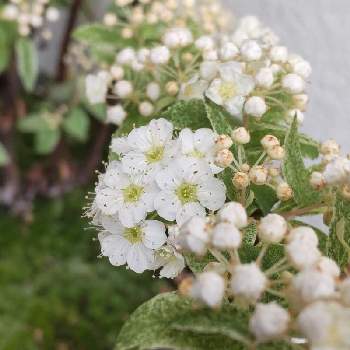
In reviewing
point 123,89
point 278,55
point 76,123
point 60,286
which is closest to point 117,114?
point 123,89

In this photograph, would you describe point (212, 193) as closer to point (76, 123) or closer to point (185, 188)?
point (185, 188)

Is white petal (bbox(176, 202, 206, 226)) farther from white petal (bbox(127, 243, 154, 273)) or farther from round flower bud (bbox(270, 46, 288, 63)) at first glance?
round flower bud (bbox(270, 46, 288, 63))

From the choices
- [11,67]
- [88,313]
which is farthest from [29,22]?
[88,313]

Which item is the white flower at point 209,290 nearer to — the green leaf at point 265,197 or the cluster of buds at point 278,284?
the cluster of buds at point 278,284

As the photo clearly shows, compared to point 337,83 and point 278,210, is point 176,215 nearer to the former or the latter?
point 278,210

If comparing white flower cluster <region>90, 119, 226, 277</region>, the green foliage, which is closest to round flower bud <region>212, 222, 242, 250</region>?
white flower cluster <region>90, 119, 226, 277</region>

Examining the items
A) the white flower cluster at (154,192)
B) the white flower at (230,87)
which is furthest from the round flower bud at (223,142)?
the white flower at (230,87)
